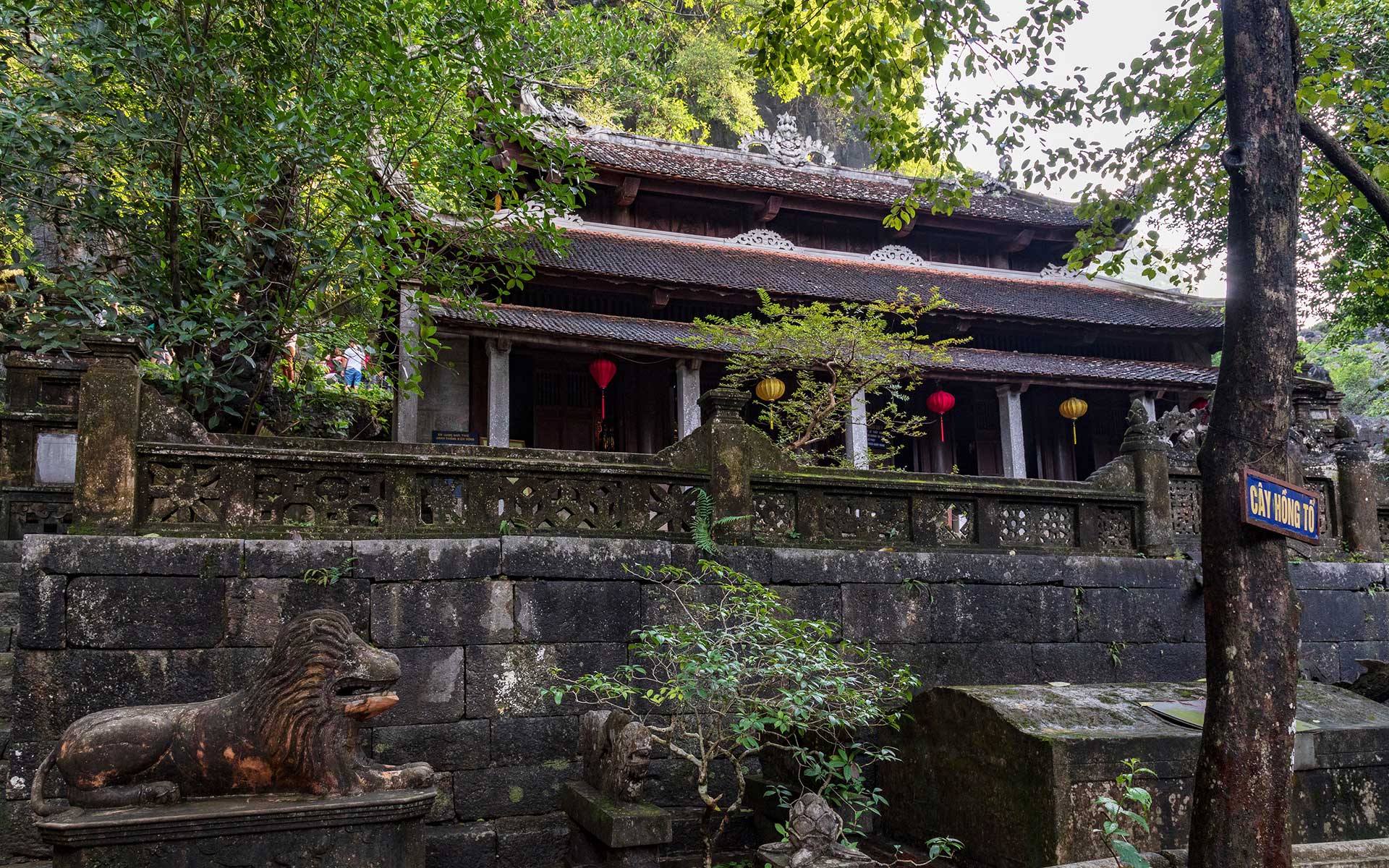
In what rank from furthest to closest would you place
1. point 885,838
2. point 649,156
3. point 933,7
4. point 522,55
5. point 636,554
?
point 649,156
point 522,55
point 636,554
point 933,7
point 885,838

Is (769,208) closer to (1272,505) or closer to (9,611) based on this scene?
(9,611)

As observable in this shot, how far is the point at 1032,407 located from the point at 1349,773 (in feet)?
44.3

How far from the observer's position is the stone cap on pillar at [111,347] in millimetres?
5855

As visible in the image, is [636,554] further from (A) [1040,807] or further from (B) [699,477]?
(A) [1040,807]

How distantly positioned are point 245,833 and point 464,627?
2.32 meters

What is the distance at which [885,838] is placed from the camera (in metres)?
6.10

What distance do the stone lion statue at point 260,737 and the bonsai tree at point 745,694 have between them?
127 centimetres

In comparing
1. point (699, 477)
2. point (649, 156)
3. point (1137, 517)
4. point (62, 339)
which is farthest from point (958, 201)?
point (649, 156)

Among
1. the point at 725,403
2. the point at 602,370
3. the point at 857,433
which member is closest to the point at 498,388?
the point at 602,370

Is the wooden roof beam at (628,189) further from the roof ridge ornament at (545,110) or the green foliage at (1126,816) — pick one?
the green foliage at (1126,816)

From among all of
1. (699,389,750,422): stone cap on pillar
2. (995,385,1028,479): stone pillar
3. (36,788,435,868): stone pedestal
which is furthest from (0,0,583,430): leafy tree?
(995,385,1028,479): stone pillar

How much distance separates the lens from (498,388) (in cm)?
1353

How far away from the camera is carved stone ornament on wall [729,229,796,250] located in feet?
58.4

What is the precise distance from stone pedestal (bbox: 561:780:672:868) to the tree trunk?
260 centimetres
